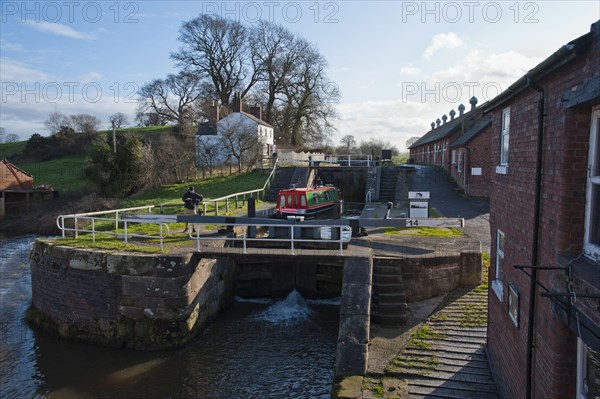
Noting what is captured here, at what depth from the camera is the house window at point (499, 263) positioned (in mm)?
7297

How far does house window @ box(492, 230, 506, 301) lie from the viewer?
23.9ft

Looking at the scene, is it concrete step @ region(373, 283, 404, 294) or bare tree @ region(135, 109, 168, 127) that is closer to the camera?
concrete step @ region(373, 283, 404, 294)

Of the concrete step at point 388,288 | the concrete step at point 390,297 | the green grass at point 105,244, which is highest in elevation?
the green grass at point 105,244

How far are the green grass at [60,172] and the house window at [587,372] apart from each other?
116 feet

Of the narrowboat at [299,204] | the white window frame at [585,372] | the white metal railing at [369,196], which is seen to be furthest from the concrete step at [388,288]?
the white metal railing at [369,196]

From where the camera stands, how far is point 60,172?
151 ft

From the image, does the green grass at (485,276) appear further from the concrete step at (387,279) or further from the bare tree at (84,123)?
the bare tree at (84,123)

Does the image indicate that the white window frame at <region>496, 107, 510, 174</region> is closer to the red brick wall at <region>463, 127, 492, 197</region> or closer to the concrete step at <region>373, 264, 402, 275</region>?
the concrete step at <region>373, 264, 402, 275</region>

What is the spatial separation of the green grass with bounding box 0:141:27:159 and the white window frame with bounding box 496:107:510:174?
6330 centimetres

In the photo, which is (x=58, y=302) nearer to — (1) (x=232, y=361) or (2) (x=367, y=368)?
(1) (x=232, y=361)

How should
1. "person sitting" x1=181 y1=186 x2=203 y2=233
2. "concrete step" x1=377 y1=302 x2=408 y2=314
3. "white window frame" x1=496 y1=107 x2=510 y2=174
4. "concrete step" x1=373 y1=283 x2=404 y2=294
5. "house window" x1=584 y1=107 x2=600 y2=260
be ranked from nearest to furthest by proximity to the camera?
"house window" x1=584 y1=107 x2=600 y2=260 → "white window frame" x1=496 y1=107 x2=510 y2=174 → "concrete step" x1=377 y1=302 x2=408 y2=314 → "concrete step" x1=373 y1=283 x2=404 y2=294 → "person sitting" x1=181 y1=186 x2=203 y2=233

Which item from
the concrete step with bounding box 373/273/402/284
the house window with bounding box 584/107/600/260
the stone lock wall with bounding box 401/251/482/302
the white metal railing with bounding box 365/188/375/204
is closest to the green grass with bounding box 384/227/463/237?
the stone lock wall with bounding box 401/251/482/302

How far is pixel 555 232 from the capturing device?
15.0ft

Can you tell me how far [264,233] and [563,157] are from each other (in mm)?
13694
